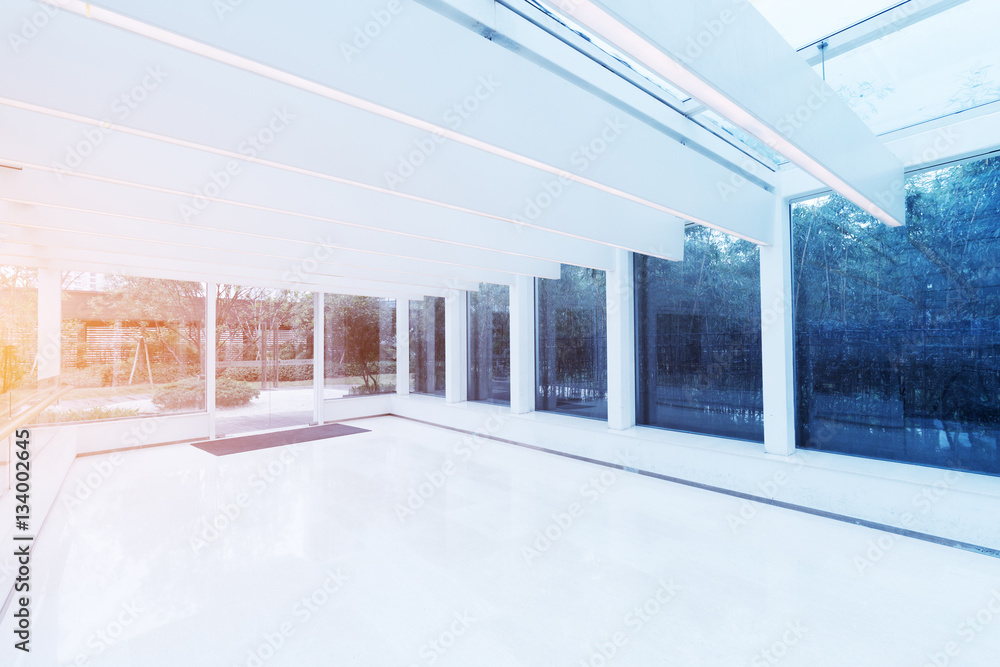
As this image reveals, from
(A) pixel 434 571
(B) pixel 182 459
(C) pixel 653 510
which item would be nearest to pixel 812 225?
(C) pixel 653 510

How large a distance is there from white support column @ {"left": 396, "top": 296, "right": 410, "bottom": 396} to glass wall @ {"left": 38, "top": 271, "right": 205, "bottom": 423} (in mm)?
4303

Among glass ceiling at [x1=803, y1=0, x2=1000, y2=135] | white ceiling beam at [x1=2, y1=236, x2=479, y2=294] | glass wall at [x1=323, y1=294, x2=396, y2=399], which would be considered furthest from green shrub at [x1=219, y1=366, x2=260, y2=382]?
glass ceiling at [x1=803, y1=0, x2=1000, y2=135]

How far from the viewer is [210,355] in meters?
9.41

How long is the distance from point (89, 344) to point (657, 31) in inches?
395

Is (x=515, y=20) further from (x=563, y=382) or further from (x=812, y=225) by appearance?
(x=563, y=382)

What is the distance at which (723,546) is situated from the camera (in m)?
4.13

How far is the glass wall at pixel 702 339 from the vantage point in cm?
618

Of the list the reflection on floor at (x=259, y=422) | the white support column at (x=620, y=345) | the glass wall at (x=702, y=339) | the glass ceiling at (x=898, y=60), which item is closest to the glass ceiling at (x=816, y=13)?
the glass ceiling at (x=898, y=60)

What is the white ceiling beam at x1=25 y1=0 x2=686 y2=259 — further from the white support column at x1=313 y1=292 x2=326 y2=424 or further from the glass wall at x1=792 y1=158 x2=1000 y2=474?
the white support column at x1=313 y1=292 x2=326 y2=424

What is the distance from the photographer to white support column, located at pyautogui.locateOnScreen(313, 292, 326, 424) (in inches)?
437

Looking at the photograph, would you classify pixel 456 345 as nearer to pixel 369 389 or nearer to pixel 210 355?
pixel 369 389

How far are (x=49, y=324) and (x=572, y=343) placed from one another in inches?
340

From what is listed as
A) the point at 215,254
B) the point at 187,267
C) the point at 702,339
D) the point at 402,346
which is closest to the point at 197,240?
the point at 215,254

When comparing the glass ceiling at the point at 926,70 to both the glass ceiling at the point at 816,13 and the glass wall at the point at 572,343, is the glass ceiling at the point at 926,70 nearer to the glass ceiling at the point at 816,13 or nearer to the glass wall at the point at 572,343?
the glass ceiling at the point at 816,13
